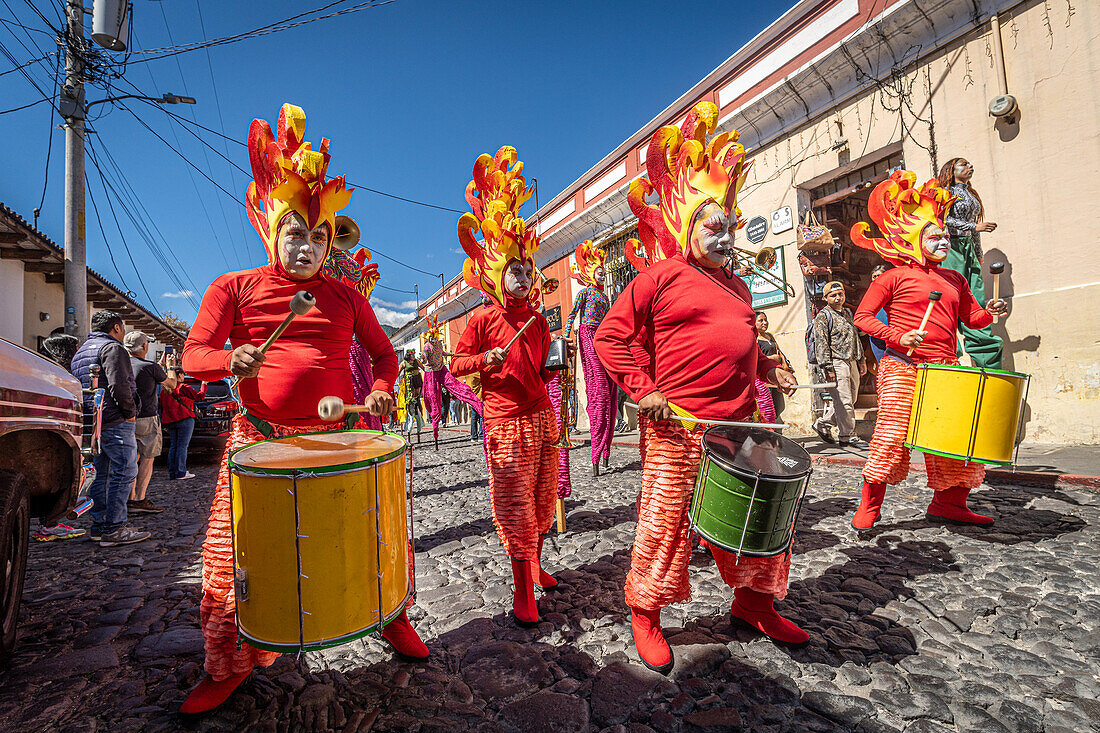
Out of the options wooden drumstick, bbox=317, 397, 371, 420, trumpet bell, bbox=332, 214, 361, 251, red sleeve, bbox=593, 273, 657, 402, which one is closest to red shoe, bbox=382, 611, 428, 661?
wooden drumstick, bbox=317, 397, 371, 420

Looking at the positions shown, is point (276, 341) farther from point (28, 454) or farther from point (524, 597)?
point (28, 454)

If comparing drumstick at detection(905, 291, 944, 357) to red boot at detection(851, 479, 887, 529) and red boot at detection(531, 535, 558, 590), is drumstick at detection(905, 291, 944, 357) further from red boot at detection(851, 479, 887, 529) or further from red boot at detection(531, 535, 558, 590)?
red boot at detection(531, 535, 558, 590)

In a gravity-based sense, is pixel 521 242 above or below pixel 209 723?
above

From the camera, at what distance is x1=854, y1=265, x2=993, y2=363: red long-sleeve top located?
384 cm

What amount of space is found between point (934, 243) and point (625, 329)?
10.5ft

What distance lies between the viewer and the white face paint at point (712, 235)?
2.47 m

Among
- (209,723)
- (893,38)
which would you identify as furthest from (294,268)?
(893,38)

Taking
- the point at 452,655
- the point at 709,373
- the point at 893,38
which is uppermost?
the point at 893,38

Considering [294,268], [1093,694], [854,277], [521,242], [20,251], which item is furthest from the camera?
[20,251]

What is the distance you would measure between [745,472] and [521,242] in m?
2.17

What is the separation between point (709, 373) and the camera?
233 cm

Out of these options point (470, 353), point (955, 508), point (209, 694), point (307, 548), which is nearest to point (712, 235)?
point (470, 353)

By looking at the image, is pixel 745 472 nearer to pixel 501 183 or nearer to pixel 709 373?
pixel 709 373

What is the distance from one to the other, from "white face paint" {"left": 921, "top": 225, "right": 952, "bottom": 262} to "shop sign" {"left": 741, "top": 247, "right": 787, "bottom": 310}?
4.68 meters
